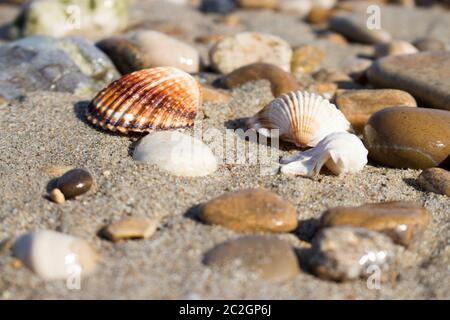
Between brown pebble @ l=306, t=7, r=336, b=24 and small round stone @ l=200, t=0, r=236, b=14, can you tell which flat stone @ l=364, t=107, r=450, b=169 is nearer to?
brown pebble @ l=306, t=7, r=336, b=24

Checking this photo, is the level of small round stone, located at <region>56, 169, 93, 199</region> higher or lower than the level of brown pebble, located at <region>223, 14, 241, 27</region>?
higher

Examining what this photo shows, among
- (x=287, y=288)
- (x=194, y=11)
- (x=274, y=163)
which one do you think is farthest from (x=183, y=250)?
(x=194, y=11)

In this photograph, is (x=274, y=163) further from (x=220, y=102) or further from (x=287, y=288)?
(x=287, y=288)

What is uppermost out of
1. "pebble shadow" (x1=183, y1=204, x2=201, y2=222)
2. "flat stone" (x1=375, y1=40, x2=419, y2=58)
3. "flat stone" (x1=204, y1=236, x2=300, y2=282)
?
"flat stone" (x1=204, y1=236, x2=300, y2=282)

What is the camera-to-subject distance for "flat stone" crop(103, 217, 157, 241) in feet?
8.38

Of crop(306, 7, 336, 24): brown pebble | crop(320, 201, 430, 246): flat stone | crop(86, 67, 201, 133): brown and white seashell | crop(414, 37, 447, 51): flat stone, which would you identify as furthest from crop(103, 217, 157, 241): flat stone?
crop(306, 7, 336, 24): brown pebble

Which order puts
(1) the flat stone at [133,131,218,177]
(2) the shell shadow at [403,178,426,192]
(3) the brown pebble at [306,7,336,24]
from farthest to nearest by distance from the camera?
(3) the brown pebble at [306,7,336,24], (2) the shell shadow at [403,178,426,192], (1) the flat stone at [133,131,218,177]

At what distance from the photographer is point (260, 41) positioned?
4.86 m

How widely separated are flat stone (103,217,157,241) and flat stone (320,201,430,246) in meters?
0.76

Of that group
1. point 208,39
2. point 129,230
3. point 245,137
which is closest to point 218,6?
point 208,39

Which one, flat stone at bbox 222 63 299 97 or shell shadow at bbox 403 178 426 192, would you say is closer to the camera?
shell shadow at bbox 403 178 426 192

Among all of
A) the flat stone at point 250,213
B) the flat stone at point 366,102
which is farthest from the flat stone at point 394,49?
the flat stone at point 250,213

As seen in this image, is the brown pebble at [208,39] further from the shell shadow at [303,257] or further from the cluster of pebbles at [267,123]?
the shell shadow at [303,257]
